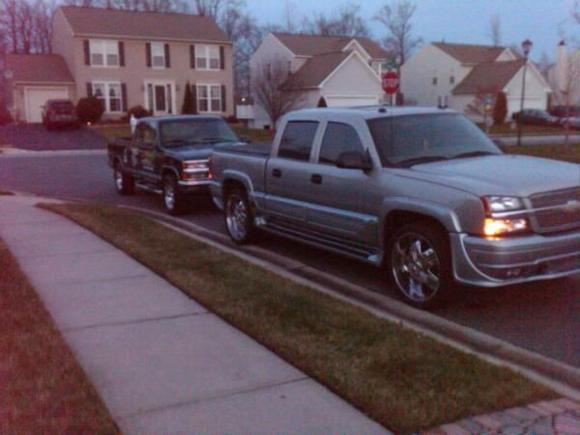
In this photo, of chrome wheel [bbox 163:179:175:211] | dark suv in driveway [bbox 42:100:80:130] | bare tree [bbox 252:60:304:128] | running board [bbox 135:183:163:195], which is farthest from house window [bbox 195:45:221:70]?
chrome wheel [bbox 163:179:175:211]

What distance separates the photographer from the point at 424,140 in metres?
7.01

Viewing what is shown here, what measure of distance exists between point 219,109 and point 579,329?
45.8 metres

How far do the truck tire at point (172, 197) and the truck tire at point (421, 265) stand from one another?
20.6 feet

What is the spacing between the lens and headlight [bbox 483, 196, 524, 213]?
559 cm

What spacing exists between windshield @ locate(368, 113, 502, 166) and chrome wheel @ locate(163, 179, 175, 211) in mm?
5986

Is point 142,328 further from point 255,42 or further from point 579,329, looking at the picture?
point 255,42

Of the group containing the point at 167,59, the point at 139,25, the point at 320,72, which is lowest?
the point at 320,72

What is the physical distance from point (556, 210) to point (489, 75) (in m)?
54.8

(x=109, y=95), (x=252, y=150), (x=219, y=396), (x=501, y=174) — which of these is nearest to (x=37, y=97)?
(x=109, y=95)

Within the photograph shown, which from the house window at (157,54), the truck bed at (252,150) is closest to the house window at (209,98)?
the house window at (157,54)

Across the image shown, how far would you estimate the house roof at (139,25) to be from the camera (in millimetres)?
45375

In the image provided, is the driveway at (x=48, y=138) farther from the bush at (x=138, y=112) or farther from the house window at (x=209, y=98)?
the house window at (x=209, y=98)

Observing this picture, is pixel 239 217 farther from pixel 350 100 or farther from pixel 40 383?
pixel 350 100

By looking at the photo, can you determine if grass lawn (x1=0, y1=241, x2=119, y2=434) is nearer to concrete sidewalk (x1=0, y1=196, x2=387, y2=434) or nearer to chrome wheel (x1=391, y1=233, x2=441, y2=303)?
concrete sidewalk (x1=0, y1=196, x2=387, y2=434)
